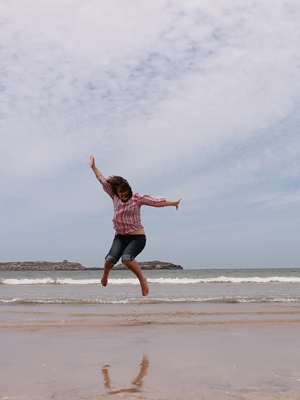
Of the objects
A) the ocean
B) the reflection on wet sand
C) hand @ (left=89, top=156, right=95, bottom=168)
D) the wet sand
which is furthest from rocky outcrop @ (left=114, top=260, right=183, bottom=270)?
the reflection on wet sand

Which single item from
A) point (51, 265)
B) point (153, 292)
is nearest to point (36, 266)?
point (51, 265)

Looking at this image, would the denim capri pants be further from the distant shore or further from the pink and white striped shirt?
the distant shore

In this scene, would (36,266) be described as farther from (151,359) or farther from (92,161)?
(151,359)

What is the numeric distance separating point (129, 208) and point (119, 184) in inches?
13.0

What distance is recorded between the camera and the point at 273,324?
768cm

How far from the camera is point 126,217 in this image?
238 inches

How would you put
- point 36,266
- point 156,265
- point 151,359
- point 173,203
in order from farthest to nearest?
point 156,265, point 36,266, point 173,203, point 151,359

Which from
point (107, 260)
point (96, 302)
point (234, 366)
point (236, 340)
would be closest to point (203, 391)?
point (234, 366)

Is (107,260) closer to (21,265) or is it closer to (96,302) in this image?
(96,302)

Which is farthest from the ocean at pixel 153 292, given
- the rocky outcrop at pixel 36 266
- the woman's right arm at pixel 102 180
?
the rocky outcrop at pixel 36 266

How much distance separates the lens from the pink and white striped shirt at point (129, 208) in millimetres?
5996

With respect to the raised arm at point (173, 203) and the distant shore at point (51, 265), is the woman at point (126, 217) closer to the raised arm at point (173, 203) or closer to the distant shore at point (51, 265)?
the raised arm at point (173, 203)

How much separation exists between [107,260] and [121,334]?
→ 1133 millimetres

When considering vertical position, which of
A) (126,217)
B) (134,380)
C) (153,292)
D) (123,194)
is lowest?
(153,292)
